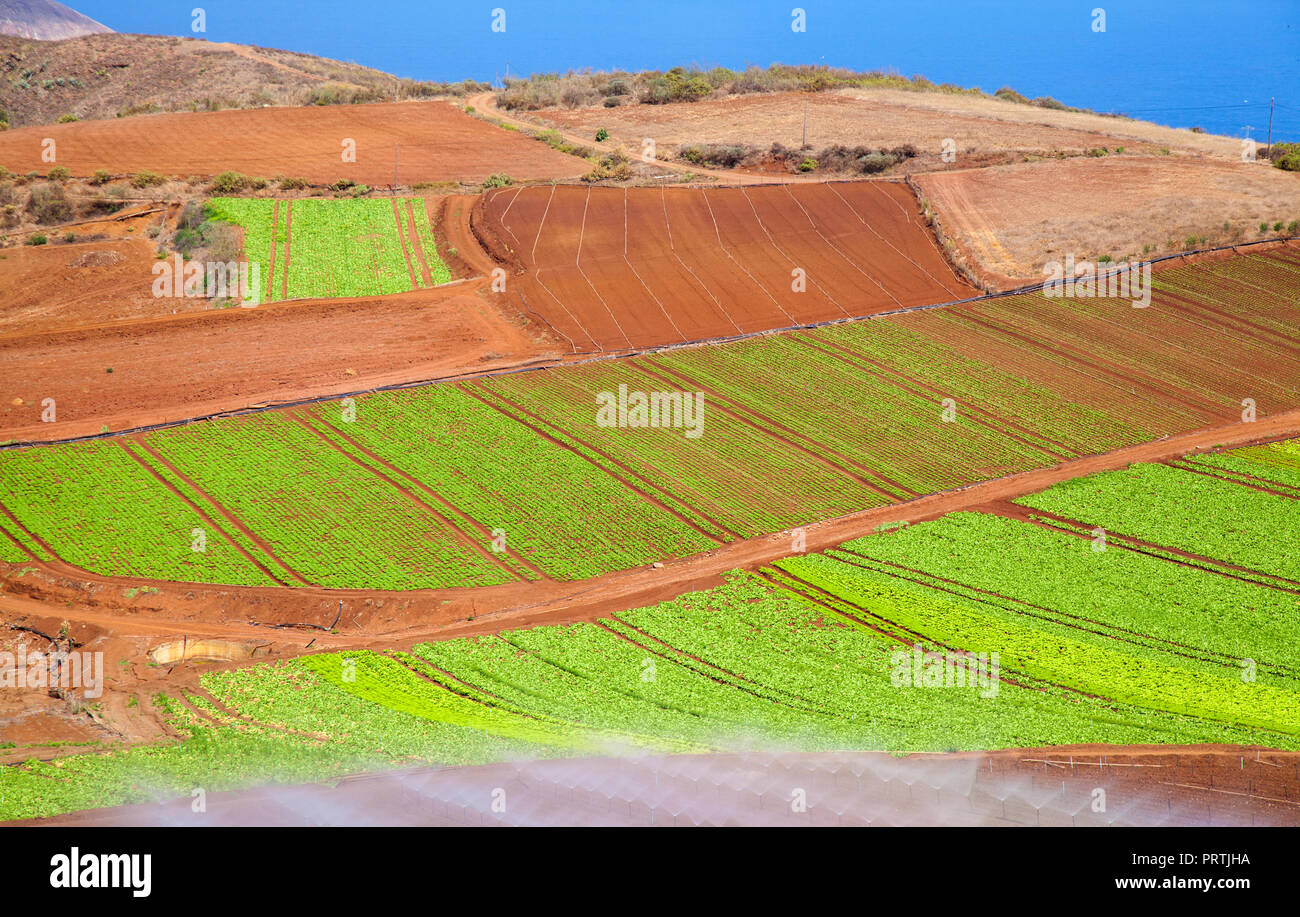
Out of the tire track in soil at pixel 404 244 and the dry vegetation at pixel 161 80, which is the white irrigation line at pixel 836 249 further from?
the dry vegetation at pixel 161 80

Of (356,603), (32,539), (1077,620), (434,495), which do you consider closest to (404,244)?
(434,495)

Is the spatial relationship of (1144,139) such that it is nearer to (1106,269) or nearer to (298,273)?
(1106,269)

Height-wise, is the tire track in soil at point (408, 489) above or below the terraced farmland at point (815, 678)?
above

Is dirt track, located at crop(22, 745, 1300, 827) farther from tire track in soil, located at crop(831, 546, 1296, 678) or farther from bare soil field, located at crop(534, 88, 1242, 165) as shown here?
bare soil field, located at crop(534, 88, 1242, 165)

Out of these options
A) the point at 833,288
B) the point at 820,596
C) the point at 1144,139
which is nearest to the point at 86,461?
the point at 820,596

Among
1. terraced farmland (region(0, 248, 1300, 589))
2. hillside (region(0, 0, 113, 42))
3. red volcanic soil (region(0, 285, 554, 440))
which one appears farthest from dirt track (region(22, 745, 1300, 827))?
hillside (region(0, 0, 113, 42))

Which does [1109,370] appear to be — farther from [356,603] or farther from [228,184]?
[228,184]

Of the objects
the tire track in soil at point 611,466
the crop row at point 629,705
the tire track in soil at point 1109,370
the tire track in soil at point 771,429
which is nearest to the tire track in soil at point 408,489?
the crop row at point 629,705
